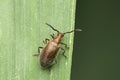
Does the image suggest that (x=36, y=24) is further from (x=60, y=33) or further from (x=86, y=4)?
(x=86, y=4)

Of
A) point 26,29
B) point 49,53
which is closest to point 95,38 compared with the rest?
point 49,53

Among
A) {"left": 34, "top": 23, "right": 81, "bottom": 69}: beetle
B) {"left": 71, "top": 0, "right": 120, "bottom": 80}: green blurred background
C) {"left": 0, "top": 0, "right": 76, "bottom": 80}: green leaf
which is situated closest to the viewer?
{"left": 0, "top": 0, "right": 76, "bottom": 80}: green leaf

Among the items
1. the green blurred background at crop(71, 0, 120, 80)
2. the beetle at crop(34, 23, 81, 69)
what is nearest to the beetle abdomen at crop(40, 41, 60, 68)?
the beetle at crop(34, 23, 81, 69)

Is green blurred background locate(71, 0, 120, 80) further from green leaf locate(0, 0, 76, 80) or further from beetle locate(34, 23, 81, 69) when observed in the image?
green leaf locate(0, 0, 76, 80)

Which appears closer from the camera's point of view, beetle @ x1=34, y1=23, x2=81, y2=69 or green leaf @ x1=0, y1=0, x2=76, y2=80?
green leaf @ x1=0, y1=0, x2=76, y2=80

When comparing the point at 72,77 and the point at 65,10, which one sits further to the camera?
the point at 72,77

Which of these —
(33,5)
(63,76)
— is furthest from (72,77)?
(33,5)

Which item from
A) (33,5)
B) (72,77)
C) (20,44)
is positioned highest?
(33,5)

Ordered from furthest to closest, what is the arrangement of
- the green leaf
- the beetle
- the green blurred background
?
the green blurred background → the beetle → the green leaf

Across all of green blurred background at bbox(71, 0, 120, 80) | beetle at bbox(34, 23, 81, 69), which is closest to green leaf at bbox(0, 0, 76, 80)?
beetle at bbox(34, 23, 81, 69)
